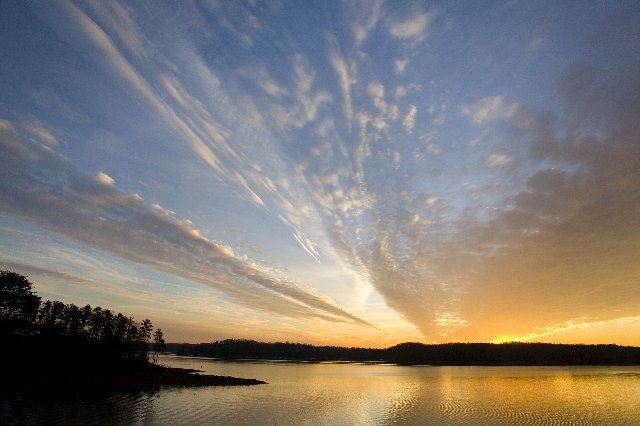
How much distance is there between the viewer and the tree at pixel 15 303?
79.2 meters

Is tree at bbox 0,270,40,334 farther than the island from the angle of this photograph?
Yes

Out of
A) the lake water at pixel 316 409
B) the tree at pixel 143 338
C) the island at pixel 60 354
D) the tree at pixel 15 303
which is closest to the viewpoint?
the lake water at pixel 316 409

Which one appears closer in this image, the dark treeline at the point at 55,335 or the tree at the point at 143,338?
the dark treeline at the point at 55,335

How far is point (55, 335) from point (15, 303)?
20.1m

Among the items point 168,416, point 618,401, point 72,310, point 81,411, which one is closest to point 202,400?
point 168,416

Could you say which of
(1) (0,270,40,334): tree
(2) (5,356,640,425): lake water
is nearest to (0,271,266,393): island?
(1) (0,270,40,334): tree

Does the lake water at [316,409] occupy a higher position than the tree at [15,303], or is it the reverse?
the tree at [15,303]

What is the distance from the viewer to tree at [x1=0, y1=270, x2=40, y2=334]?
3120 inches

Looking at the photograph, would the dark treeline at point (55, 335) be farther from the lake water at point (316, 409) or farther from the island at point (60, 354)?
the lake water at point (316, 409)

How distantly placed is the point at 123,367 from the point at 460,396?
9294 cm

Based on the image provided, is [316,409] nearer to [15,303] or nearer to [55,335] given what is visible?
[15,303]

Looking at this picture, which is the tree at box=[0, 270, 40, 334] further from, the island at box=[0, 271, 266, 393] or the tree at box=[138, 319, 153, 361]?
the tree at box=[138, 319, 153, 361]

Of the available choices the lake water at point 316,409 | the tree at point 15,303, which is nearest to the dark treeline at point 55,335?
the tree at point 15,303

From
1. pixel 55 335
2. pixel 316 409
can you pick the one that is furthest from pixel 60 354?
pixel 316 409
